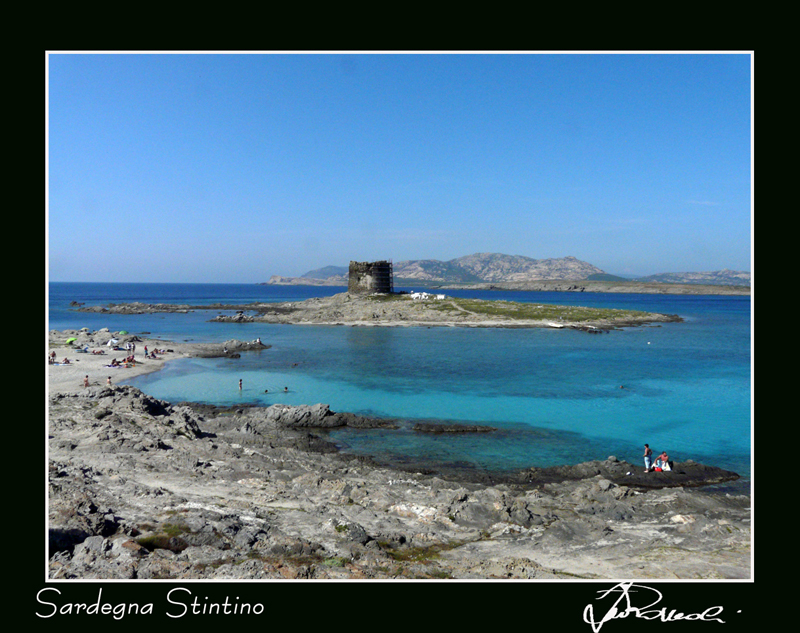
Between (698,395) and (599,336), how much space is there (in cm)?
3516

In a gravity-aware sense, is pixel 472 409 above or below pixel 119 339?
below

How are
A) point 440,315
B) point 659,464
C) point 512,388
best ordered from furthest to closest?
point 440,315 < point 512,388 < point 659,464

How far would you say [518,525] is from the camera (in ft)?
46.0

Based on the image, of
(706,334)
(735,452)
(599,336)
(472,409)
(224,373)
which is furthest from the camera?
(706,334)

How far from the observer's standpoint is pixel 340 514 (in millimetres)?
14422

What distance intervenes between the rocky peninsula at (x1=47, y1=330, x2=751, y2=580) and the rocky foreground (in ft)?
0.17

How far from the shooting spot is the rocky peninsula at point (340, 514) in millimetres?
10805

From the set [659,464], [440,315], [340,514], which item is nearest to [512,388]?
[659,464]

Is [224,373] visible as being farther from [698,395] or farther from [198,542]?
[698,395]

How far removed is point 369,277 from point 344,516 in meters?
96.4

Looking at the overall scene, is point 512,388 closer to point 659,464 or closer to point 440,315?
point 659,464

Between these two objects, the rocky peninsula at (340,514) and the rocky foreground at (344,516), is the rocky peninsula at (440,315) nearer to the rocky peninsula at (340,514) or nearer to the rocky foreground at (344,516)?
the rocky peninsula at (340,514)
